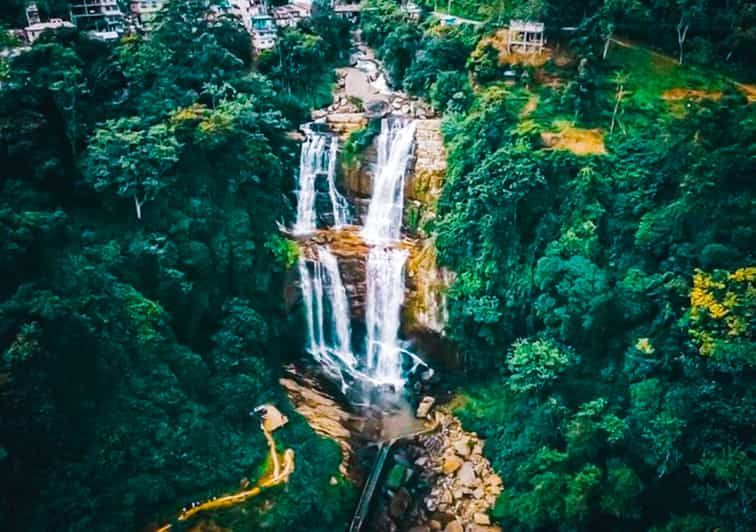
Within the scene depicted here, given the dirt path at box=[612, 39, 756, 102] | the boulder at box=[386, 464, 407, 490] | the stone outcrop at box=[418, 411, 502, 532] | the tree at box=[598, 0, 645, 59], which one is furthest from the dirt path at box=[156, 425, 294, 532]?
the dirt path at box=[612, 39, 756, 102]

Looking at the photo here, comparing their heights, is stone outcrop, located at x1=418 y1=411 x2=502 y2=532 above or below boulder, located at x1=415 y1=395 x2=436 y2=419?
below

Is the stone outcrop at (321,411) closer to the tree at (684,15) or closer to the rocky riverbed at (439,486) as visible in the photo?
the rocky riverbed at (439,486)

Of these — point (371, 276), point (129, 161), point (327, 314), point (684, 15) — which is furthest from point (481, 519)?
point (684, 15)

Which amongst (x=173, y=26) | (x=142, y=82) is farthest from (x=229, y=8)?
(x=142, y=82)

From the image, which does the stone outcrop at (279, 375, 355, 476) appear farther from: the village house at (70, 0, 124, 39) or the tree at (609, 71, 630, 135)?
the village house at (70, 0, 124, 39)

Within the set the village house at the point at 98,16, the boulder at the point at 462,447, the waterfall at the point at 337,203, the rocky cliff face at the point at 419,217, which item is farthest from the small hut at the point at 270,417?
the village house at the point at 98,16

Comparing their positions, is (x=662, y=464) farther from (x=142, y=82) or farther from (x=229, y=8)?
(x=229, y=8)

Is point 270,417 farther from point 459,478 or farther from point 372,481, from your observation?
point 459,478
